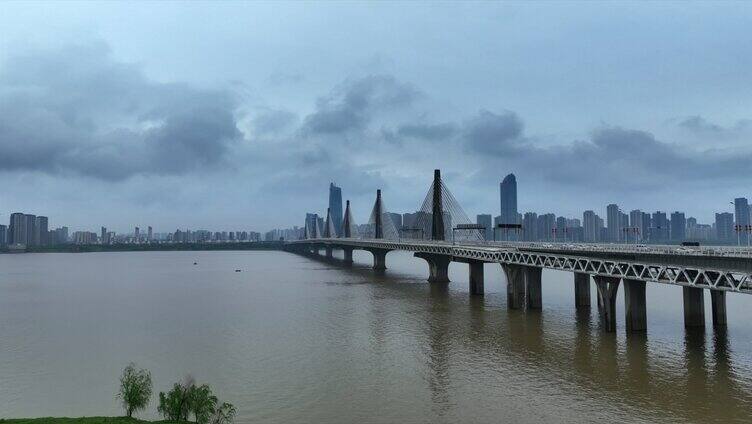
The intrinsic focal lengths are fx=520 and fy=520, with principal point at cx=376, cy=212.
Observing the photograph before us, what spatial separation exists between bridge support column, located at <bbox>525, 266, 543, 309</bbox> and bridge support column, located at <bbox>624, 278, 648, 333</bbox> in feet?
57.6

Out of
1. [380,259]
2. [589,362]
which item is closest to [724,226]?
[380,259]

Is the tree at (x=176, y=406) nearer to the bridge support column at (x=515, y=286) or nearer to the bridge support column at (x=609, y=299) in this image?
the bridge support column at (x=609, y=299)

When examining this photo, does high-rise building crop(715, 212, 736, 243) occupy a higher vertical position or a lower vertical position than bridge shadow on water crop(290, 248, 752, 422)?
higher

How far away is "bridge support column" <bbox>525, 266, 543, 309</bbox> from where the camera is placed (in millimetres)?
69062

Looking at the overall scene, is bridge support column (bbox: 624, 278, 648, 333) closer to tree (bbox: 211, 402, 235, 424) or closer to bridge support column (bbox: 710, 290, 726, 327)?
bridge support column (bbox: 710, 290, 726, 327)

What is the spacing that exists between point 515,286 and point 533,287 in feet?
7.87

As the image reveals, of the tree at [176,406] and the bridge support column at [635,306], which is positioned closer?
the tree at [176,406]

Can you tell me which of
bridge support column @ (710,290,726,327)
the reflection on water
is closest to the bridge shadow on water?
the reflection on water

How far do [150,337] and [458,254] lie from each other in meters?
51.8

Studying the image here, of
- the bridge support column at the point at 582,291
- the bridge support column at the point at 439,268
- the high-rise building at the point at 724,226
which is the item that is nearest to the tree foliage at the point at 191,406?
the bridge support column at the point at 582,291

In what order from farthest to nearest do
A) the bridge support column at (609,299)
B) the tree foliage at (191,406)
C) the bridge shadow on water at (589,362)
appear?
the bridge support column at (609,299) → the bridge shadow on water at (589,362) → the tree foliage at (191,406)

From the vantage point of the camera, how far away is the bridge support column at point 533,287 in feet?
227

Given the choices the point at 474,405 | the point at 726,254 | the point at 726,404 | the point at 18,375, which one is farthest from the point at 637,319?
the point at 18,375

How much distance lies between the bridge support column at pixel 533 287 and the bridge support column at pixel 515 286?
1300 mm
